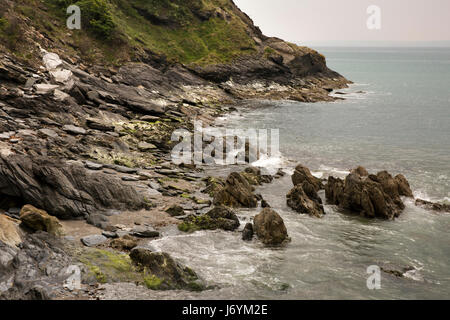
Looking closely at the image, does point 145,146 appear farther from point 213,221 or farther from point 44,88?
point 213,221

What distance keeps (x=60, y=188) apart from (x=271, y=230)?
13332 millimetres

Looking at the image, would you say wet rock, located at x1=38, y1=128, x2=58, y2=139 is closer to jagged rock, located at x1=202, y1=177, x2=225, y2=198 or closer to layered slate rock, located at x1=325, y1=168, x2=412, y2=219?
jagged rock, located at x1=202, y1=177, x2=225, y2=198

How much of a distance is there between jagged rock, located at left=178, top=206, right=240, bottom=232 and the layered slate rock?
10129 millimetres

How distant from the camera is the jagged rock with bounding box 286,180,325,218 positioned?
28770 millimetres

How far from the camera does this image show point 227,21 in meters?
108

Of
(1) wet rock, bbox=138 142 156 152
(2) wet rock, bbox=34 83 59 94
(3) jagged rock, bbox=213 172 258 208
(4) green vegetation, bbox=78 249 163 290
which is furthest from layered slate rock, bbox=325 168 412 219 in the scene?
(2) wet rock, bbox=34 83 59 94

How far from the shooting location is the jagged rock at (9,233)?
650 inches

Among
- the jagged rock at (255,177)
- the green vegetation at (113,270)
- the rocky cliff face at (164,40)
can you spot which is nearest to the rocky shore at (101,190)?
the green vegetation at (113,270)

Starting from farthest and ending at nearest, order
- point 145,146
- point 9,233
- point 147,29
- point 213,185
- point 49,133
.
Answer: point 147,29 < point 145,146 < point 49,133 < point 213,185 < point 9,233

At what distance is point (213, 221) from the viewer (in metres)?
25.1

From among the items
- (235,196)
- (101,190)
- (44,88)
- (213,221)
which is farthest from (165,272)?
(44,88)

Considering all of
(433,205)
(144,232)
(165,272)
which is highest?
(144,232)

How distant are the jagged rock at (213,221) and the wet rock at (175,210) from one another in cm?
88

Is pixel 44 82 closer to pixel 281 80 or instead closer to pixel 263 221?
pixel 263 221
